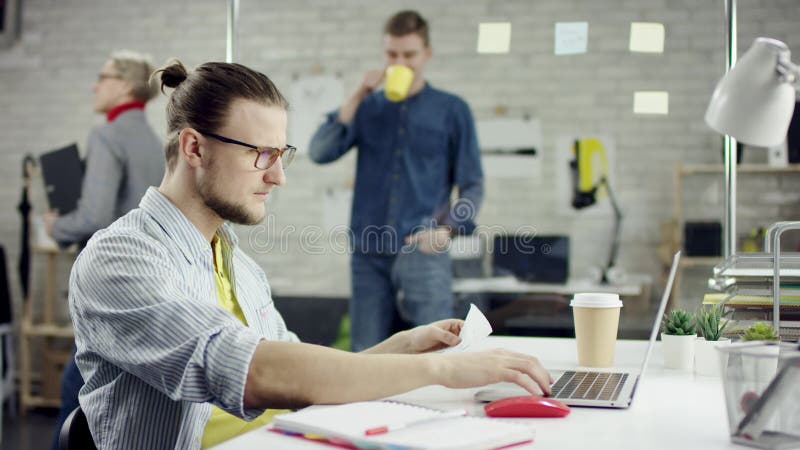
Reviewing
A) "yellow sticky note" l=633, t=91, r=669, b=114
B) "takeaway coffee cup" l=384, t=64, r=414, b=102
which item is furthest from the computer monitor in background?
"takeaway coffee cup" l=384, t=64, r=414, b=102

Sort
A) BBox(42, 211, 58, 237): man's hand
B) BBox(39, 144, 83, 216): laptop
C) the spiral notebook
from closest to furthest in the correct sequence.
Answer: the spiral notebook → BBox(42, 211, 58, 237): man's hand → BBox(39, 144, 83, 216): laptop

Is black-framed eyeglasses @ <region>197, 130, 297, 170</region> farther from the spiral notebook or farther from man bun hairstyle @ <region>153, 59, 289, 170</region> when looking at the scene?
the spiral notebook

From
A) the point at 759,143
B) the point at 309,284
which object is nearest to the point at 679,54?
the point at 309,284

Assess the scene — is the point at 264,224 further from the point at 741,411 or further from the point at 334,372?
the point at 741,411

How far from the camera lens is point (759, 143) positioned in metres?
1.24

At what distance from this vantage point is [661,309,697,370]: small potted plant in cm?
160

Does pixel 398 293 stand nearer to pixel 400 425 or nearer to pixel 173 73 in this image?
pixel 173 73

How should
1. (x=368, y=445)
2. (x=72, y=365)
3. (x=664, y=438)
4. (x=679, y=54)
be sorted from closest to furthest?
(x=368, y=445) < (x=664, y=438) < (x=72, y=365) < (x=679, y=54)

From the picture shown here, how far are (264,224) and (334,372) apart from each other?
235cm

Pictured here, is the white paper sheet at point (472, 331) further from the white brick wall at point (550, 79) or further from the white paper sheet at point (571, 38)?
the white paper sheet at point (571, 38)

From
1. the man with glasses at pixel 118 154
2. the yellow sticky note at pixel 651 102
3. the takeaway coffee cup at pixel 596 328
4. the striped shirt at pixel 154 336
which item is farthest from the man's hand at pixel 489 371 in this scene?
the man with glasses at pixel 118 154

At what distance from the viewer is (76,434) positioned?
A: 1282 mm

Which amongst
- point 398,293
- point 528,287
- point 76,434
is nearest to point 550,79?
point 528,287

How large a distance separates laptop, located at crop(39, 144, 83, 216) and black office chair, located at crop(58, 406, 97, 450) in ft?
10.7
